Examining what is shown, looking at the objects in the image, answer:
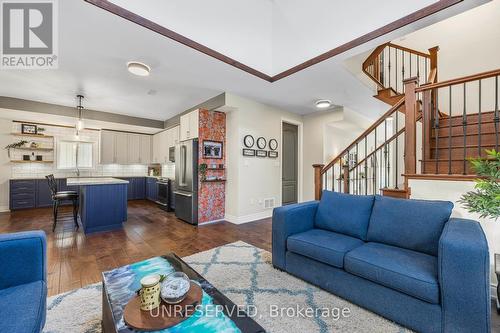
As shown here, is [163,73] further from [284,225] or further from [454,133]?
[454,133]

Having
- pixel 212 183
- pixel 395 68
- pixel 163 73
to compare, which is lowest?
pixel 212 183

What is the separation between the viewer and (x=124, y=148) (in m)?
7.22

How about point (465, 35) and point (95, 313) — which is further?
point (465, 35)

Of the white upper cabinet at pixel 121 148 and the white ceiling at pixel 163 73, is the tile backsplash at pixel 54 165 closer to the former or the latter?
the white upper cabinet at pixel 121 148

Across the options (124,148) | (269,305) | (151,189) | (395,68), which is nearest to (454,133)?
(395,68)

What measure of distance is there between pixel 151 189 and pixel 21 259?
5.92 metres

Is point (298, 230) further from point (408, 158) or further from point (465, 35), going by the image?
point (465, 35)

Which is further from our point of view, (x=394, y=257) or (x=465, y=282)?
(x=394, y=257)

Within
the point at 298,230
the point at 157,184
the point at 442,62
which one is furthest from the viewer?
the point at 157,184

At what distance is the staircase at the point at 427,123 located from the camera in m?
2.35

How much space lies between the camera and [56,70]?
3.42m

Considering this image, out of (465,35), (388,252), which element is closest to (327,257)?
(388,252)

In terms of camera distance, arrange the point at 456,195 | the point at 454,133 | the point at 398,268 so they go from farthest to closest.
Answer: the point at 454,133, the point at 456,195, the point at 398,268

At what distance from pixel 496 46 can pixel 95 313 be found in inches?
267
